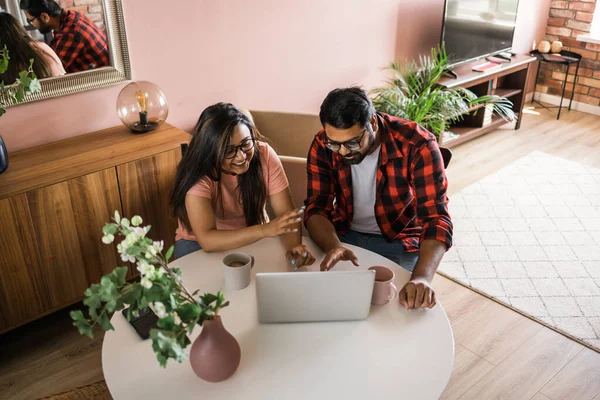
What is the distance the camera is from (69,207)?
7.14ft

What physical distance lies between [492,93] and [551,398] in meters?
2.90

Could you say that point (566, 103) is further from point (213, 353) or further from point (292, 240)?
point (213, 353)

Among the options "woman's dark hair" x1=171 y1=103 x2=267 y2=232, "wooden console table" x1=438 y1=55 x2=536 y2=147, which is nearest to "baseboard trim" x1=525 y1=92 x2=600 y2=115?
"wooden console table" x1=438 y1=55 x2=536 y2=147

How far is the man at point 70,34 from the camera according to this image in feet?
7.43

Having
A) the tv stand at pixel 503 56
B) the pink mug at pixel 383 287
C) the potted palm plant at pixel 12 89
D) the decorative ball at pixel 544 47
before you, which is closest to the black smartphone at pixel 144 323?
the pink mug at pixel 383 287

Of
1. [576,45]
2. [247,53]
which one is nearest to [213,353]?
[247,53]

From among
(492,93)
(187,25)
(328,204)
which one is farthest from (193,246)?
(492,93)

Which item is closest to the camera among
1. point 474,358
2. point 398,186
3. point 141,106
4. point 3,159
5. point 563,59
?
point 398,186

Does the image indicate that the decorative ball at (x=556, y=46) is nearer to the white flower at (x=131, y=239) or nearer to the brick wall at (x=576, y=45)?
the brick wall at (x=576, y=45)

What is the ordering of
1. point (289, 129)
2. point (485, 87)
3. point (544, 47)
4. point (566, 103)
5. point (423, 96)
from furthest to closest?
point (566, 103), point (544, 47), point (485, 87), point (423, 96), point (289, 129)

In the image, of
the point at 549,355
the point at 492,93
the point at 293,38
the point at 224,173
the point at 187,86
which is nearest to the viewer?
the point at 224,173

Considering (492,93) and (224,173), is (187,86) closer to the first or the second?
(224,173)

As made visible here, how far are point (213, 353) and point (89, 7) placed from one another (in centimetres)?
180

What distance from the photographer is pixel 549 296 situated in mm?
2645
